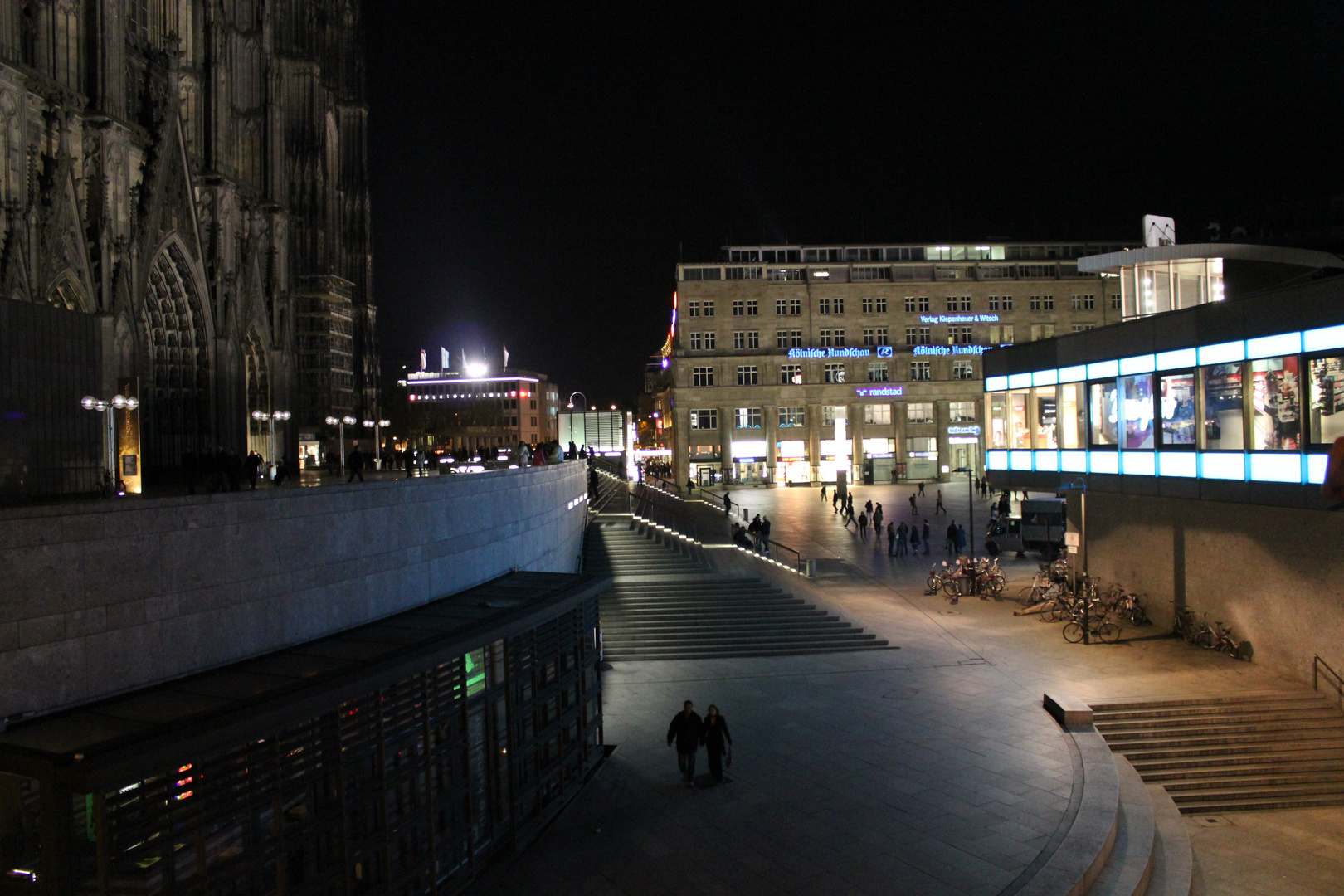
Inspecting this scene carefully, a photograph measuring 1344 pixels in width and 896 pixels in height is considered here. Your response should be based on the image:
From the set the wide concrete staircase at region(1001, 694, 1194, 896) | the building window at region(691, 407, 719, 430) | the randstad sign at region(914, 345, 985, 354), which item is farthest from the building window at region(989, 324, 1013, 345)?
the wide concrete staircase at region(1001, 694, 1194, 896)

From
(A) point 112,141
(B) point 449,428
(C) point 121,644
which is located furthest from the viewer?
(B) point 449,428

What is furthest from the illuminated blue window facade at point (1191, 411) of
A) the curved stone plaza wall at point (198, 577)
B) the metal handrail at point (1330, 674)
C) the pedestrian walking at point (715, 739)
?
the curved stone plaza wall at point (198, 577)

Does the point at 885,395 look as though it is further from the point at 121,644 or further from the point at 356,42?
the point at 121,644

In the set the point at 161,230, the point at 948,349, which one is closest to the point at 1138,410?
the point at 161,230

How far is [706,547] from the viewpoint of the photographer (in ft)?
92.7

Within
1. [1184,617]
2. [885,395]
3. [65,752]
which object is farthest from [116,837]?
[885,395]

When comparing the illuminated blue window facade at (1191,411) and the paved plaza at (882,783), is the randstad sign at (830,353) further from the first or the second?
the paved plaza at (882,783)

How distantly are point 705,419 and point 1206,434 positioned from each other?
5434 centimetres

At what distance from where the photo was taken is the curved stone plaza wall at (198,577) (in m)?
6.66

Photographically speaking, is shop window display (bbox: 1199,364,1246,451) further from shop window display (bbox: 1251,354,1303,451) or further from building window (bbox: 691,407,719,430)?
building window (bbox: 691,407,719,430)

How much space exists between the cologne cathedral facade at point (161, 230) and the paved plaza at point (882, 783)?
887 centimetres

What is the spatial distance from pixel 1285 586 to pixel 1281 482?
2195mm

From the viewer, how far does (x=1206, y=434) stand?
1845cm

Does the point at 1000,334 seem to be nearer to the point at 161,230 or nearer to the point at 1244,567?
the point at 1244,567
